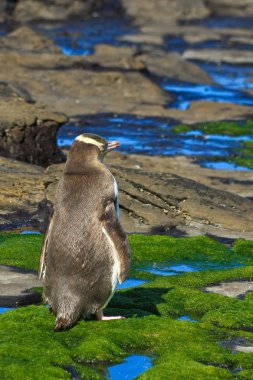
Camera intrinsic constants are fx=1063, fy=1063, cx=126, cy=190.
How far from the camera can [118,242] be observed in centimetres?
1062

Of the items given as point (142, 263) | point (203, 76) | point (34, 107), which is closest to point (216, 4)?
point (203, 76)

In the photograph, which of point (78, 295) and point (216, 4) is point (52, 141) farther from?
point (216, 4)

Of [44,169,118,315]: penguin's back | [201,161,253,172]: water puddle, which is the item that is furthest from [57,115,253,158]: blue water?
[44,169,118,315]: penguin's back

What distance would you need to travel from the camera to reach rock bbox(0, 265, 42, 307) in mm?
11797

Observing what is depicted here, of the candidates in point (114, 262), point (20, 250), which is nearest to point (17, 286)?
point (20, 250)

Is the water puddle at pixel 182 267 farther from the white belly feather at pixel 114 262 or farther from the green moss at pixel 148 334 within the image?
the white belly feather at pixel 114 262

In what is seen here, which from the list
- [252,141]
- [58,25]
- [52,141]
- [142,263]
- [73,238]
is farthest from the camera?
[58,25]

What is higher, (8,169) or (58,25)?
(8,169)

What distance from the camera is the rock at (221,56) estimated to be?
35781 millimetres

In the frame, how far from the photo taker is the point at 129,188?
16438 mm

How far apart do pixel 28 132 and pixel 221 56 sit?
1783cm

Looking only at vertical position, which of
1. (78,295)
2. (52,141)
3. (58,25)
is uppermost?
(78,295)

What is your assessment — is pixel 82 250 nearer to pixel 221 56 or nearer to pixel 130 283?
pixel 130 283

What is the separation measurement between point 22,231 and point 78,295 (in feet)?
15.7
